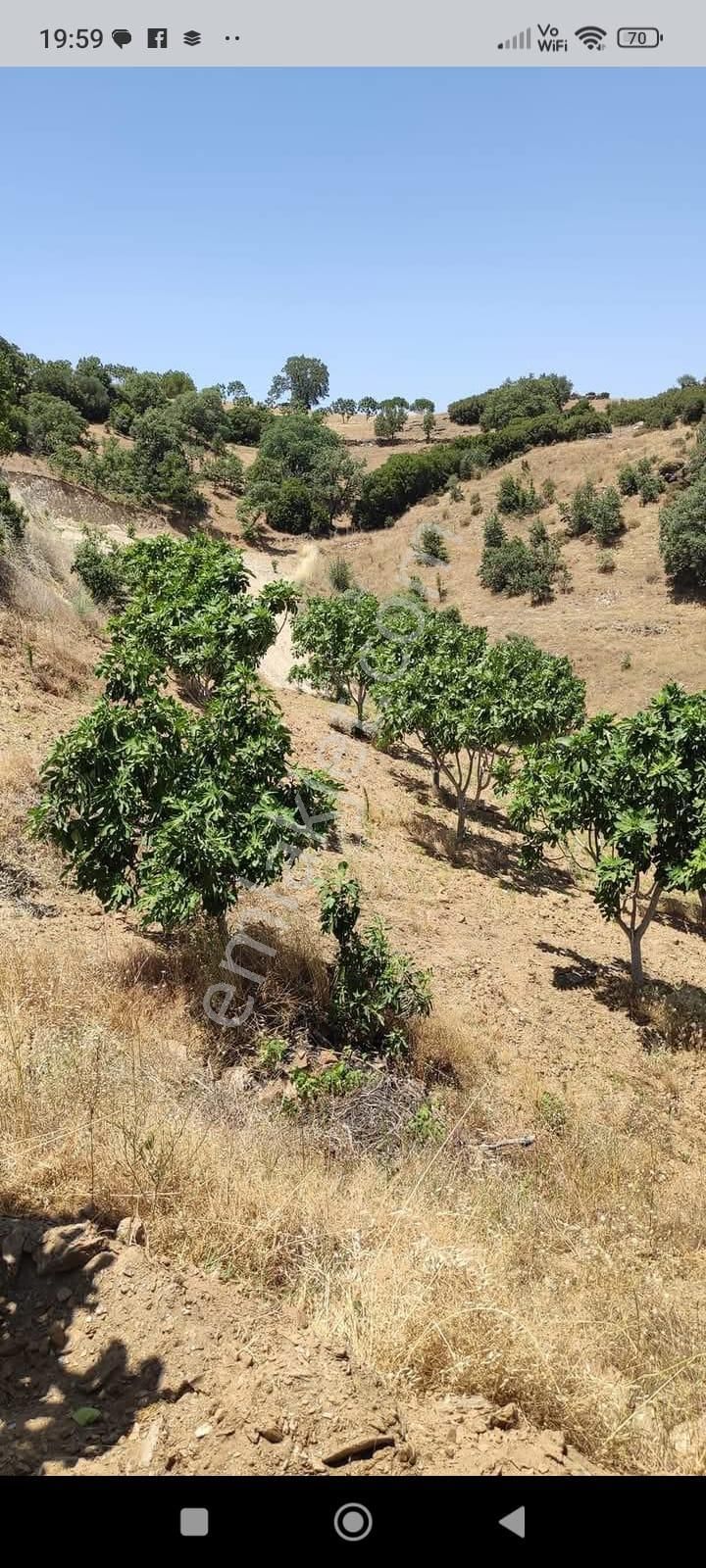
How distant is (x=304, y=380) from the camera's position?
85.9 meters

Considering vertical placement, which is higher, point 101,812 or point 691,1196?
point 101,812

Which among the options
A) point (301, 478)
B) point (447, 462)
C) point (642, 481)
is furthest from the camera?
point (447, 462)

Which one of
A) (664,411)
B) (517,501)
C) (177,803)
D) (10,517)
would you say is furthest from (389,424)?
(177,803)

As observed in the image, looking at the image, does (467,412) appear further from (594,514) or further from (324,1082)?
(324,1082)

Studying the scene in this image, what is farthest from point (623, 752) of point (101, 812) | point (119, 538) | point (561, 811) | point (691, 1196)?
point (119, 538)

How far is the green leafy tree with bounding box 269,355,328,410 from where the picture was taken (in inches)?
3359

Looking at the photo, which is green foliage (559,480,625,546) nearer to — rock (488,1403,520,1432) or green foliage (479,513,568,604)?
green foliage (479,513,568,604)

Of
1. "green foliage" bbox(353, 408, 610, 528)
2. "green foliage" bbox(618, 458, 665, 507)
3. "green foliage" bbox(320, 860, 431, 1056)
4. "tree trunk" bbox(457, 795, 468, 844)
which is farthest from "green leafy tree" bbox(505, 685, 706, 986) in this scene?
"green foliage" bbox(353, 408, 610, 528)

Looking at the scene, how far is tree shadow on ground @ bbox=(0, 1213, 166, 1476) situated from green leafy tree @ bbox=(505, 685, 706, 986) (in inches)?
292

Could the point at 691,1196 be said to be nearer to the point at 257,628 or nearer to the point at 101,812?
the point at 101,812

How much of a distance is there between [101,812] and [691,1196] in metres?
5.48

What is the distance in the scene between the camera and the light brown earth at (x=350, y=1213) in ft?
8.91

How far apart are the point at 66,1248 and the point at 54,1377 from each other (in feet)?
1.76

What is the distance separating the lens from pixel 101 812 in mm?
7105
